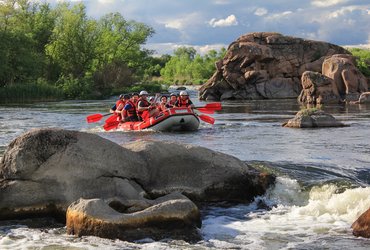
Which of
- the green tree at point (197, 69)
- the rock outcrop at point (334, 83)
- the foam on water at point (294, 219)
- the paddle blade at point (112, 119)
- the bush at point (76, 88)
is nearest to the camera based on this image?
the foam on water at point (294, 219)

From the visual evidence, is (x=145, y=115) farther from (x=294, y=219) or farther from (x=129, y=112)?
(x=294, y=219)

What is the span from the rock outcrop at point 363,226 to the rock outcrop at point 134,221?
218cm

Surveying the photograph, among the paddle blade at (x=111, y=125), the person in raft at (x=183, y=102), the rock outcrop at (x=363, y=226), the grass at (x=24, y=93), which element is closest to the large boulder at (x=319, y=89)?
the person in raft at (x=183, y=102)

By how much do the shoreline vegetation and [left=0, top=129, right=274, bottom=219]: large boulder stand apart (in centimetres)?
3924

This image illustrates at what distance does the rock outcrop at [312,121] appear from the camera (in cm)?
2075

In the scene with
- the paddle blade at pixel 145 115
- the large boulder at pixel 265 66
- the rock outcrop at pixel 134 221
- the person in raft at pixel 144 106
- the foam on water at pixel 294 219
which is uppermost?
the large boulder at pixel 265 66

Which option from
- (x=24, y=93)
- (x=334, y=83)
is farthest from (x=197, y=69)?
(x=334, y=83)

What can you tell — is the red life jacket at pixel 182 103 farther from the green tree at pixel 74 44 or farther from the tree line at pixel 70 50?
the green tree at pixel 74 44

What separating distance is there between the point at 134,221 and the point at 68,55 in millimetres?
62125

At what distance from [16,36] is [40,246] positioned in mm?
50728

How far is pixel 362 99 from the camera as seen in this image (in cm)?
3775

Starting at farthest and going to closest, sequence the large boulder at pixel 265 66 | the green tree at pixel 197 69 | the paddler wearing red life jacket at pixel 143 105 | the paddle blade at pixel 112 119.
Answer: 1. the green tree at pixel 197 69
2. the large boulder at pixel 265 66
3. the paddle blade at pixel 112 119
4. the paddler wearing red life jacket at pixel 143 105

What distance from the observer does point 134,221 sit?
7.54 meters

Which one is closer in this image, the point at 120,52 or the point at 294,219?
the point at 294,219
